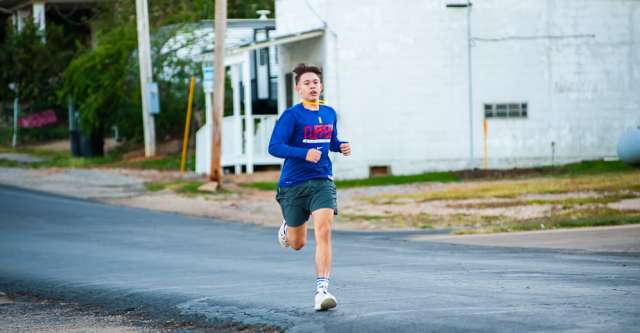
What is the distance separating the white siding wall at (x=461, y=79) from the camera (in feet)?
91.4

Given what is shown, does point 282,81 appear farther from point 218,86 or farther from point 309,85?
point 309,85

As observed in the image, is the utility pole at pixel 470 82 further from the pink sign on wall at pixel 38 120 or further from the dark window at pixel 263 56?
the pink sign on wall at pixel 38 120

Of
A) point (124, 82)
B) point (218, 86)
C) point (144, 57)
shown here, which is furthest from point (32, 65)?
point (218, 86)

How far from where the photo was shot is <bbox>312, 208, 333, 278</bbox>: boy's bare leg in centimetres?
877

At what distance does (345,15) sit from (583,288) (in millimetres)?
19017

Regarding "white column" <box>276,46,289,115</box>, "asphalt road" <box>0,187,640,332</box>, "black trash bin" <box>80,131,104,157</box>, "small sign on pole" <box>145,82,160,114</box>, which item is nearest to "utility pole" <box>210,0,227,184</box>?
"white column" <box>276,46,289,115</box>

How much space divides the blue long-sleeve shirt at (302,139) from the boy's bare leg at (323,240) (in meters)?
0.31

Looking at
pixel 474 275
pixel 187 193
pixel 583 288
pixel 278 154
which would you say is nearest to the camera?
pixel 278 154

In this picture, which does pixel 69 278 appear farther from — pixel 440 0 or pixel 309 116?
pixel 440 0

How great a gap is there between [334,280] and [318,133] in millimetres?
2219

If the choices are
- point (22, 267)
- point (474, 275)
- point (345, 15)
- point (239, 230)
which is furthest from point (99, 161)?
point (474, 275)

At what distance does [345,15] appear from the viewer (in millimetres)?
27875

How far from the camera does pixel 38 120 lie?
155 feet

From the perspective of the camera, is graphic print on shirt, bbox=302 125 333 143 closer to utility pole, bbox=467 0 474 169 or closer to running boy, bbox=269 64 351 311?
running boy, bbox=269 64 351 311
